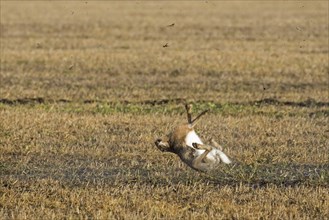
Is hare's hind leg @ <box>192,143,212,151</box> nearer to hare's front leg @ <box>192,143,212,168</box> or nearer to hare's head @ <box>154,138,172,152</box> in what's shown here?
hare's front leg @ <box>192,143,212,168</box>

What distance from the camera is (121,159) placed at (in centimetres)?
1141

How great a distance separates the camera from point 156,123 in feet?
47.2

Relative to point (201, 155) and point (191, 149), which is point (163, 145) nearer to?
point (191, 149)

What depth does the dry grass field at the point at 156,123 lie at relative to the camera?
341 inches

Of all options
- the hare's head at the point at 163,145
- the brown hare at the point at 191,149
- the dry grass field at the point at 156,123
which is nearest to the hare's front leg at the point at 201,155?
the brown hare at the point at 191,149

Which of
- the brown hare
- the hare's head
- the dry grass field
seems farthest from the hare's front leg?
the hare's head

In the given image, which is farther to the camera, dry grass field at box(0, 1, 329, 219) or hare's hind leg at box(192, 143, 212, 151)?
hare's hind leg at box(192, 143, 212, 151)

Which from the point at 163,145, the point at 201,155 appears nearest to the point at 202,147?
the point at 201,155

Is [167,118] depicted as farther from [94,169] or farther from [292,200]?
[292,200]

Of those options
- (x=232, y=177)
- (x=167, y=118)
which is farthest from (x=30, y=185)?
(x=167, y=118)

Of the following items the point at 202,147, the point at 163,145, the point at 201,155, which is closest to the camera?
the point at 202,147

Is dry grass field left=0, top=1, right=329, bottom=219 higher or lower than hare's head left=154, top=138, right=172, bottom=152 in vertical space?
lower

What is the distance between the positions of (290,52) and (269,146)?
661 inches

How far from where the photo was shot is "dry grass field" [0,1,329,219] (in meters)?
8.67
